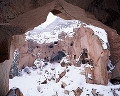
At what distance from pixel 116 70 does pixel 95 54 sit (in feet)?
9.91

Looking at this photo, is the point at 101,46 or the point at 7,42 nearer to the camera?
the point at 7,42

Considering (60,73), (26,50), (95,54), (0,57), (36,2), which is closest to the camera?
(36,2)

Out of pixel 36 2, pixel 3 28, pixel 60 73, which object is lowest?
pixel 60 73

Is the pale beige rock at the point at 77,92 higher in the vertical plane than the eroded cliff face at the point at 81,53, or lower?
lower

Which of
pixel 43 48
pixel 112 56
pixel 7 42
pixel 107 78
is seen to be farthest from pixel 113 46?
pixel 43 48

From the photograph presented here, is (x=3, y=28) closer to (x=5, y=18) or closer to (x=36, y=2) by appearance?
(x=5, y=18)

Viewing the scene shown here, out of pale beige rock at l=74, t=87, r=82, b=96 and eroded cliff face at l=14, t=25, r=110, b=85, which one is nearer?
pale beige rock at l=74, t=87, r=82, b=96

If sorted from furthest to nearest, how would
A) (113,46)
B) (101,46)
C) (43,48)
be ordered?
1. (43,48)
2. (113,46)
3. (101,46)

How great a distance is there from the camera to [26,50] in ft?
75.5

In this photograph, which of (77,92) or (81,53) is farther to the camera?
(81,53)

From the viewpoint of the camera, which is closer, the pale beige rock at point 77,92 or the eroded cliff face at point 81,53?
the pale beige rock at point 77,92

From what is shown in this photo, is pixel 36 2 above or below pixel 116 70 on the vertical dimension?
above

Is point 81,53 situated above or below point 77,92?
above

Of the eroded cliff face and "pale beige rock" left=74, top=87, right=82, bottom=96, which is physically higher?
the eroded cliff face
